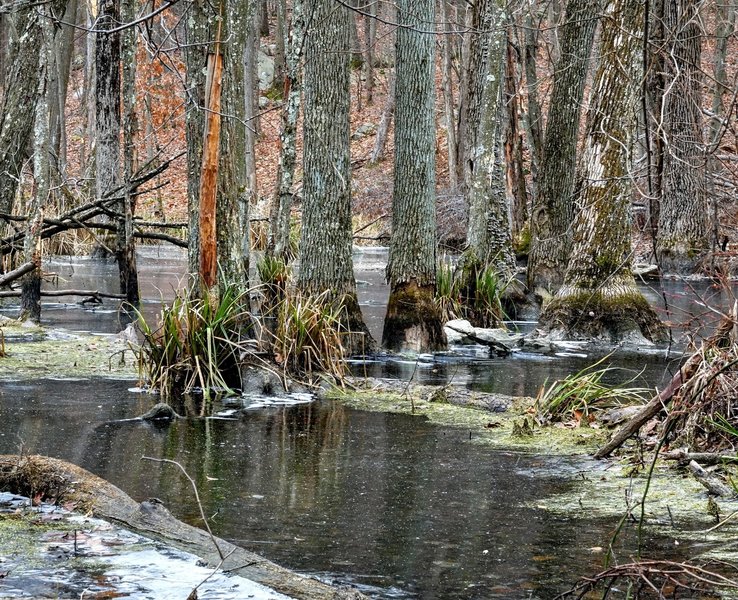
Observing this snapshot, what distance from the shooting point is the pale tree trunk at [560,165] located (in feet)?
55.0

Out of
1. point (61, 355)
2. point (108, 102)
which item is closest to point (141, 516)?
point (61, 355)

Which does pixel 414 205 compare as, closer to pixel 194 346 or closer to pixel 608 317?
pixel 608 317

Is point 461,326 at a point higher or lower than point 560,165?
lower

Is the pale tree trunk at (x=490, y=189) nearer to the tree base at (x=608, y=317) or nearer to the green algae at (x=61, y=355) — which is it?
the tree base at (x=608, y=317)

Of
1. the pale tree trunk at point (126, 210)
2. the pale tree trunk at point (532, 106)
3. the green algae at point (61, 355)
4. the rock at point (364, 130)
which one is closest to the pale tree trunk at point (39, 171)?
the green algae at point (61, 355)

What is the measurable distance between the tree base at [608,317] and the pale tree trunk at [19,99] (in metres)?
7.11

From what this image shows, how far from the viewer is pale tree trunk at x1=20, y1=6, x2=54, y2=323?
12.1 metres

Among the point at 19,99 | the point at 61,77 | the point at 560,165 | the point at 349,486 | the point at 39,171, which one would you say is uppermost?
the point at 61,77

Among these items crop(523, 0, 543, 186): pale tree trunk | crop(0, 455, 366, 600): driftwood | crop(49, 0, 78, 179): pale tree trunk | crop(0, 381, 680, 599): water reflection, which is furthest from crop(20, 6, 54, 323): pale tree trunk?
crop(49, 0, 78, 179): pale tree trunk

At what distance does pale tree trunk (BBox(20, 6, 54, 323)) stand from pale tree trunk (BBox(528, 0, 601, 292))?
7.84m

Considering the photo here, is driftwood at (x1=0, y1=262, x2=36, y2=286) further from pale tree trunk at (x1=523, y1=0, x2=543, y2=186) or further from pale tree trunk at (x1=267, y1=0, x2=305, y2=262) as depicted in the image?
pale tree trunk at (x1=523, y1=0, x2=543, y2=186)

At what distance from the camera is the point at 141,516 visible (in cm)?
484

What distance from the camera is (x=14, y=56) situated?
12.5 metres

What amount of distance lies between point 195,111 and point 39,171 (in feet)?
10.3
